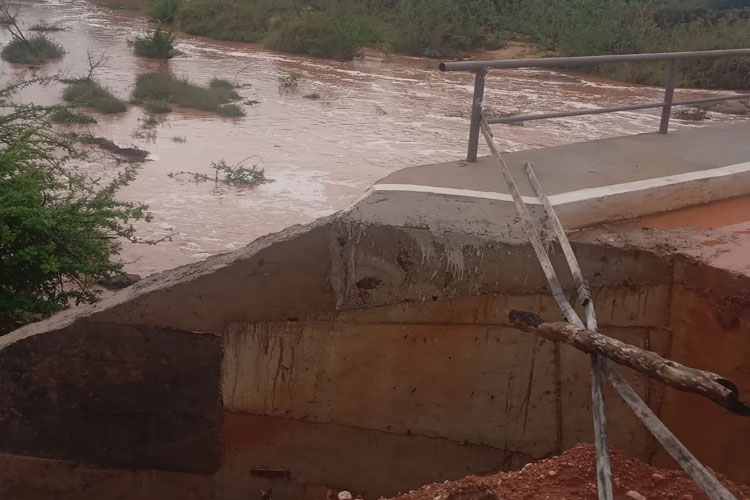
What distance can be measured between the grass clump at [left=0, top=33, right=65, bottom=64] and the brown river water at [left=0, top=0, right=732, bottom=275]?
49 cm

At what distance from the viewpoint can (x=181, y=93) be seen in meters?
17.9

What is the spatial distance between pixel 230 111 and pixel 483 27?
1420cm

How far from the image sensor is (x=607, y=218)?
4.87m

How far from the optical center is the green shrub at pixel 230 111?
16797mm

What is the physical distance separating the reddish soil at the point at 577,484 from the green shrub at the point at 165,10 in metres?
28.2

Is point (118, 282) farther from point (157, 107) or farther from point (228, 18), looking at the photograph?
point (228, 18)

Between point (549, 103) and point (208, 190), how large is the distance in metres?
9.66

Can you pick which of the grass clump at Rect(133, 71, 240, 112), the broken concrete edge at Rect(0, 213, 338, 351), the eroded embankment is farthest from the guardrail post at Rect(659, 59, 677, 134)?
the grass clump at Rect(133, 71, 240, 112)

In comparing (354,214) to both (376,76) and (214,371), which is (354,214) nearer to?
(214,371)

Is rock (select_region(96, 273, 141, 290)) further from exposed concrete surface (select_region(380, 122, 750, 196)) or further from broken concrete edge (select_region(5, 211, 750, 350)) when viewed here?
exposed concrete surface (select_region(380, 122, 750, 196))

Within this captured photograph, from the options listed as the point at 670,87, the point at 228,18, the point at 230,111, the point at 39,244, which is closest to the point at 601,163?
the point at 670,87

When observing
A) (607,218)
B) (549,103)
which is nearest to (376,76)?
(549,103)

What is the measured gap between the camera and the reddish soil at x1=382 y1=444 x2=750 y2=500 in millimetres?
3740

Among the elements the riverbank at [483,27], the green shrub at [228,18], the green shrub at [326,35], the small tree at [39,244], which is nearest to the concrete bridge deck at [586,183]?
the small tree at [39,244]
